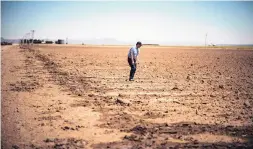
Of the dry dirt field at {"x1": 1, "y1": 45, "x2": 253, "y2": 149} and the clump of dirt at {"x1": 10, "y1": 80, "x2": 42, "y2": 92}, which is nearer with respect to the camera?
the dry dirt field at {"x1": 1, "y1": 45, "x2": 253, "y2": 149}

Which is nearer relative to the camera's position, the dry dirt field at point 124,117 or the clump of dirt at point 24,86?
the dry dirt field at point 124,117

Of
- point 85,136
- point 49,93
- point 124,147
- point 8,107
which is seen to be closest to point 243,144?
point 124,147

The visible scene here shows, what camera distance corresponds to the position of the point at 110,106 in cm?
802

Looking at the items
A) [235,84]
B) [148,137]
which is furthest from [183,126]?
[235,84]

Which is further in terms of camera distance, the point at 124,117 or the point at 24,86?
the point at 24,86

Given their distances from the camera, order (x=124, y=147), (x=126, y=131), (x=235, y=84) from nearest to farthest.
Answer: (x=124, y=147) < (x=126, y=131) < (x=235, y=84)

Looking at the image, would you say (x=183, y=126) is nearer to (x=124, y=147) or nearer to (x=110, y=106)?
(x=124, y=147)

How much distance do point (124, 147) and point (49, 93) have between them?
5286 millimetres

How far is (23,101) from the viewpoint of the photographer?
833 centimetres

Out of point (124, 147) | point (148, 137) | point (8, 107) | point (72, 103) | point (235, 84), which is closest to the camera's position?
point (124, 147)

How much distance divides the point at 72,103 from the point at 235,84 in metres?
7.48

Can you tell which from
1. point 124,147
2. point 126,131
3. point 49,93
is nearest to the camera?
point 124,147

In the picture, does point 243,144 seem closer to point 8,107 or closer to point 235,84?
point 8,107

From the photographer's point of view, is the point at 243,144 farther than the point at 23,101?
No
